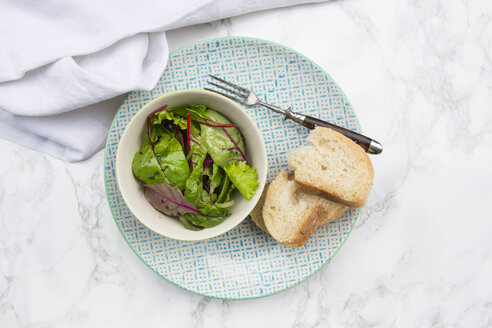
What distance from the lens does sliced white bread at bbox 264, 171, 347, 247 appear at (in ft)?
4.85

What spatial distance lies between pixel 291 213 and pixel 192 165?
0.40 m

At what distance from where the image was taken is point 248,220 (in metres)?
1.56

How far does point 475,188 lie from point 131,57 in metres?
1.49

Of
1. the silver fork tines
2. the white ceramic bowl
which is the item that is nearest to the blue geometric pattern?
the silver fork tines

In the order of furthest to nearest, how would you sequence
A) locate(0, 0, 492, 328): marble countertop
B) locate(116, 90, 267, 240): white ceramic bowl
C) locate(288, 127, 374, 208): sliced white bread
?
locate(0, 0, 492, 328): marble countertop < locate(288, 127, 374, 208): sliced white bread < locate(116, 90, 267, 240): white ceramic bowl

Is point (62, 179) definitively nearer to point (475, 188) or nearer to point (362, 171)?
point (362, 171)

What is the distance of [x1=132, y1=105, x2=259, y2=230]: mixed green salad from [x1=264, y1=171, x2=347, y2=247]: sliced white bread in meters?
0.16

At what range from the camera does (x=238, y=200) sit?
1432 mm

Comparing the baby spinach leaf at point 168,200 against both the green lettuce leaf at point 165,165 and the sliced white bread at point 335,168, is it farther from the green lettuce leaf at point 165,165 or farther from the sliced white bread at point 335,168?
the sliced white bread at point 335,168

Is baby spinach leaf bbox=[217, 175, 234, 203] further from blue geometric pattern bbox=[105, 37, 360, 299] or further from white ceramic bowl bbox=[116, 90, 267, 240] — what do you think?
blue geometric pattern bbox=[105, 37, 360, 299]

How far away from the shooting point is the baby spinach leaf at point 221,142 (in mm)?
1358

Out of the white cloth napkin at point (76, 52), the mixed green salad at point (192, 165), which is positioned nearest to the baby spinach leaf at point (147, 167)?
the mixed green salad at point (192, 165)

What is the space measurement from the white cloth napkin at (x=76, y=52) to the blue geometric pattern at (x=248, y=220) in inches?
4.7

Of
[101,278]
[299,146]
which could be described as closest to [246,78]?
[299,146]
